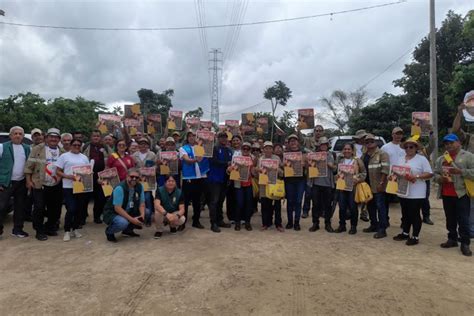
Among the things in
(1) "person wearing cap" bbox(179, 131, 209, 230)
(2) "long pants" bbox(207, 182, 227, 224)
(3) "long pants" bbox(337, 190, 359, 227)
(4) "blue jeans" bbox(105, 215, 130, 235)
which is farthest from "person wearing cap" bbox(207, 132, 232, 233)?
(3) "long pants" bbox(337, 190, 359, 227)

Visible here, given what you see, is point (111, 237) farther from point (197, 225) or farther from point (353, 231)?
point (353, 231)

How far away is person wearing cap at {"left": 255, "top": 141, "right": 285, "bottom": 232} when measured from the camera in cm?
680

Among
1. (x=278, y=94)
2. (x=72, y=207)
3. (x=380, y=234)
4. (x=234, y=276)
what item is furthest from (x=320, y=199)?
(x=278, y=94)

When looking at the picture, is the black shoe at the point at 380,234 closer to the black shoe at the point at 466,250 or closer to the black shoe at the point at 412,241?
the black shoe at the point at 412,241

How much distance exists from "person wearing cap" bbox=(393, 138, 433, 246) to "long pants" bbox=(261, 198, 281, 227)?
7.33ft

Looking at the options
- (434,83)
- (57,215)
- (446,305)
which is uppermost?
(434,83)

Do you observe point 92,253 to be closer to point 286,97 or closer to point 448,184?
point 448,184

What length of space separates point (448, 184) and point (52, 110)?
2561 centimetres

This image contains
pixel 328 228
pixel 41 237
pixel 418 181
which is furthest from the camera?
pixel 328 228

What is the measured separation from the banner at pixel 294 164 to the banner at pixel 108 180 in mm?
3275

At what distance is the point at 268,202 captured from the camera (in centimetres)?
704

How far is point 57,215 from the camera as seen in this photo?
662 centimetres

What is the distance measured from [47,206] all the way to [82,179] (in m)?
0.95

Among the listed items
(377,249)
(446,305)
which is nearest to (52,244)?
(377,249)
